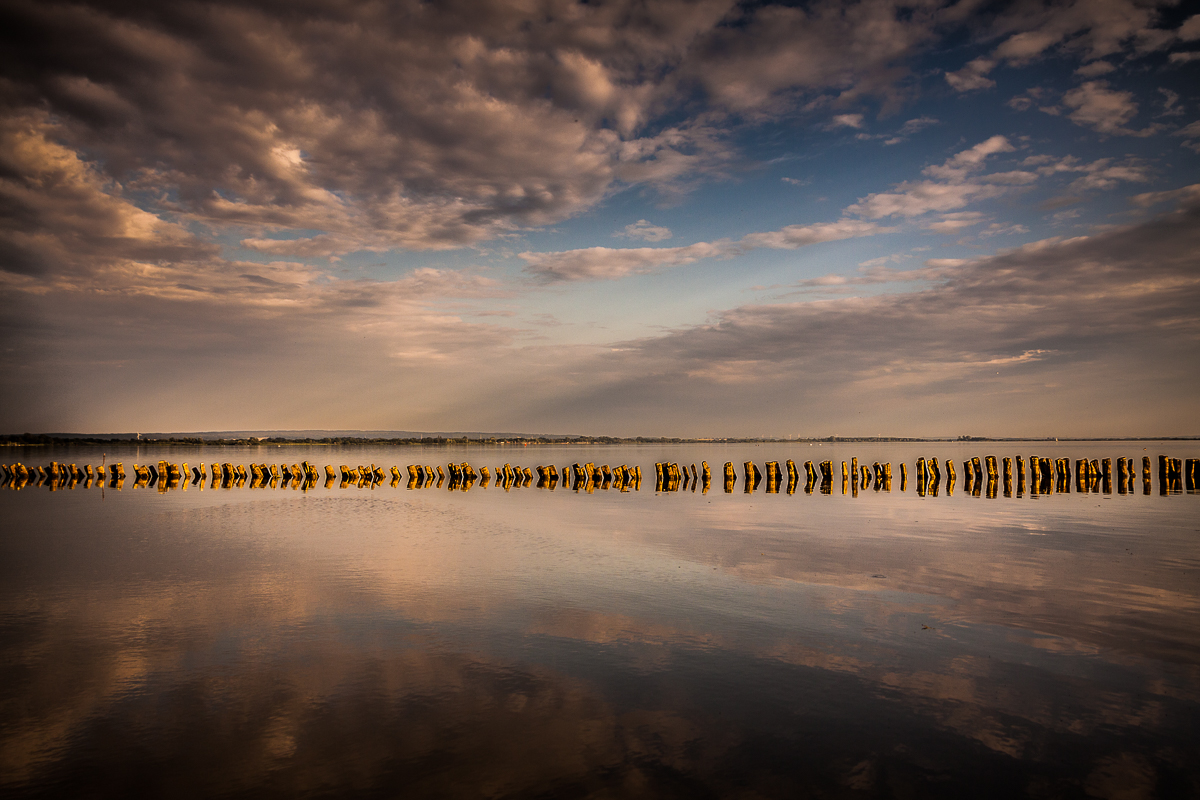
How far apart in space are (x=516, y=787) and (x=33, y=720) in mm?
5479

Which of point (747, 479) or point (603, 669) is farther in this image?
point (747, 479)

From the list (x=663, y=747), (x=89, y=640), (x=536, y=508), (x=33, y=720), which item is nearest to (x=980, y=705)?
(x=663, y=747)

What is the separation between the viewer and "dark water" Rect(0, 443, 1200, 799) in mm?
5934

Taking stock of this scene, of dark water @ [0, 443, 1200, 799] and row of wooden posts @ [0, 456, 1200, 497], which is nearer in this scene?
dark water @ [0, 443, 1200, 799]

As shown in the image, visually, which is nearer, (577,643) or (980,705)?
(980,705)

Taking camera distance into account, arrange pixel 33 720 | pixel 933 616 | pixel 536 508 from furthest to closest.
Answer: pixel 536 508 → pixel 933 616 → pixel 33 720

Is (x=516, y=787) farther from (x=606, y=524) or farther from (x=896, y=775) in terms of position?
(x=606, y=524)

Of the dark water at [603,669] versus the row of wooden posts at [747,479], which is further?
the row of wooden posts at [747,479]

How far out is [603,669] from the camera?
8539 millimetres

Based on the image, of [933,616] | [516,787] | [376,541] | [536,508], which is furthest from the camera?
[536,508]

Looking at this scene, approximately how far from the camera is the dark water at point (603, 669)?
5934 mm

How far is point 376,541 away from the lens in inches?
770

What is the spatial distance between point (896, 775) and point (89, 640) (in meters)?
11.0

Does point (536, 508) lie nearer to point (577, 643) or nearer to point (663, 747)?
point (577, 643)
